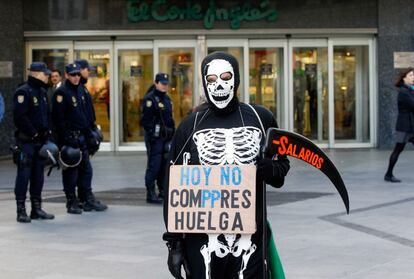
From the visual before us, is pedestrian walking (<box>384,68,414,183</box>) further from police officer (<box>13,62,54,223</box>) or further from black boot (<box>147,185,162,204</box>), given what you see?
police officer (<box>13,62,54,223</box>)

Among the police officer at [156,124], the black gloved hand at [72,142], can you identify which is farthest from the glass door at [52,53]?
the black gloved hand at [72,142]

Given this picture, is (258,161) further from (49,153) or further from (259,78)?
(259,78)

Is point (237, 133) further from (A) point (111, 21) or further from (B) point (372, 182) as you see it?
(A) point (111, 21)

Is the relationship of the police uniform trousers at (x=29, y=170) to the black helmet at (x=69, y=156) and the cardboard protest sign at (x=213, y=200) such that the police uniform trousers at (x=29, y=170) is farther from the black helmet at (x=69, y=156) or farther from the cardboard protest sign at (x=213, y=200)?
the cardboard protest sign at (x=213, y=200)

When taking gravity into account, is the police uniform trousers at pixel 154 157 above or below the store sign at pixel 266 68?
below

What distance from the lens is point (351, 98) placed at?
898 inches

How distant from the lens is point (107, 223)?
1062cm

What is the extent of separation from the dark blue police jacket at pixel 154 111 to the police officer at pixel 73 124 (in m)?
1.05

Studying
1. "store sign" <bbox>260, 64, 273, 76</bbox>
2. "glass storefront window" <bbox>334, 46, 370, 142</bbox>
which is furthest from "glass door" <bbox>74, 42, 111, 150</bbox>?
"glass storefront window" <bbox>334, 46, 370, 142</bbox>

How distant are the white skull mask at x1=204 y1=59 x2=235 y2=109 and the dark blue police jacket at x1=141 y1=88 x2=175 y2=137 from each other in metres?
7.62

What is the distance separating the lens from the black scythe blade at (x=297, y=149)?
4473mm

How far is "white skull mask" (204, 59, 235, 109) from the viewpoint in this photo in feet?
15.1

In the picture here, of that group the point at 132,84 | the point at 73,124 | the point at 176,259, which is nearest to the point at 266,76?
the point at 132,84

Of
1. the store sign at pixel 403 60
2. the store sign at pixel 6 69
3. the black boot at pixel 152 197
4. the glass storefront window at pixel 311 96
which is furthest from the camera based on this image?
the glass storefront window at pixel 311 96
